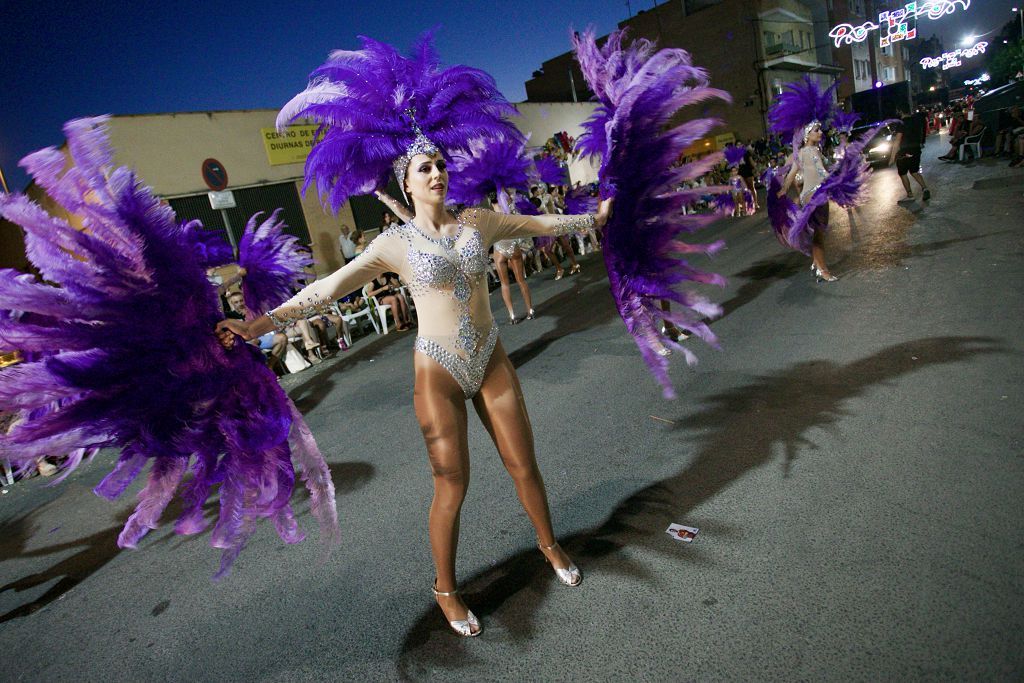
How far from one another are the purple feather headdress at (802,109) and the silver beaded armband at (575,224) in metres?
5.60

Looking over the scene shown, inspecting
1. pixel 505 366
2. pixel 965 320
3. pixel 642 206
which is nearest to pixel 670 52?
pixel 642 206

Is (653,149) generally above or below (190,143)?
below

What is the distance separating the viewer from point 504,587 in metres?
2.70

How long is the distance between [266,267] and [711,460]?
2.95 m

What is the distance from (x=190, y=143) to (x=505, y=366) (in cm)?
1459

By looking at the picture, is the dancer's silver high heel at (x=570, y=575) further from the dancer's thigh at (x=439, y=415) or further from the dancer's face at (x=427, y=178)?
the dancer's face at (x=427, y=178)

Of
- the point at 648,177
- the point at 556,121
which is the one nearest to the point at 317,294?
the point at 648,177

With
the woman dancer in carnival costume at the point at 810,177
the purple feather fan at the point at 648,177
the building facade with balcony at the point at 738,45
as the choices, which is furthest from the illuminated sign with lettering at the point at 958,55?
the purple feather fan at the point at 648,177

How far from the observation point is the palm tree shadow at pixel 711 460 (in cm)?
254

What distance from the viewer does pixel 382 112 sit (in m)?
2.55

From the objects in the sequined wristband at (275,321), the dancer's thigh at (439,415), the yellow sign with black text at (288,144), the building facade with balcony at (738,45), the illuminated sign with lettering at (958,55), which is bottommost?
the dancer's thigh at (439,415)

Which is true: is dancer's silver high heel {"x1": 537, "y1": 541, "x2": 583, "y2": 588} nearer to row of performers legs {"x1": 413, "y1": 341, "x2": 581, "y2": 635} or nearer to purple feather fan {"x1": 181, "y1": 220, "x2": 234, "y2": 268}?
row of performers legs {"x1": 413, "y1": 341, "x2": 581, "y2": 635}

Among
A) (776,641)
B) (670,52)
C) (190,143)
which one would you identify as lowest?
(776,641)

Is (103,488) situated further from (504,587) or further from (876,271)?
(876,271)
